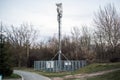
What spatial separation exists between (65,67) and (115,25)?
15.3 metres

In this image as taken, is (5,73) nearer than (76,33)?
Yes

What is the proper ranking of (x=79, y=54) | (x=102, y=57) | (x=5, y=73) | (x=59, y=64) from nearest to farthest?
(x=5, y=73)
(x=59, y=64)
(x=102, y=57)
(x=79, y=54)

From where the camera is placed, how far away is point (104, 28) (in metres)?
57.2

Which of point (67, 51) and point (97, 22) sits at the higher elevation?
point (97, 22)

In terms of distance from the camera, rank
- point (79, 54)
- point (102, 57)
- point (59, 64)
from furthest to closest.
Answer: point (79, 54)
point (102, 57)
point (59, 64)

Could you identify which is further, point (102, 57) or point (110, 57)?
point (102, 57)

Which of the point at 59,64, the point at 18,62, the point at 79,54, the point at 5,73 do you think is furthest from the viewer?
the point at 18,62

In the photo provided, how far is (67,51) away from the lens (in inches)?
2704

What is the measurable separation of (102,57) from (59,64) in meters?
14.4

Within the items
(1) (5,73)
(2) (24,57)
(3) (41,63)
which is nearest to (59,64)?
(3) (41,63)

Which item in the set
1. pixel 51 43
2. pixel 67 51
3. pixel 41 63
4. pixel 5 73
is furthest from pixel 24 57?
pixel 5 73

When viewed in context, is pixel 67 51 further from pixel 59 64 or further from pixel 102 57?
pixel 59 64

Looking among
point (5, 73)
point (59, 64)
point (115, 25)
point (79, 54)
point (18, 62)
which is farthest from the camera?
point (18, 62)

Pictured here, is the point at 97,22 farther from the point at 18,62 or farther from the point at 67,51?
the point at 18,62
